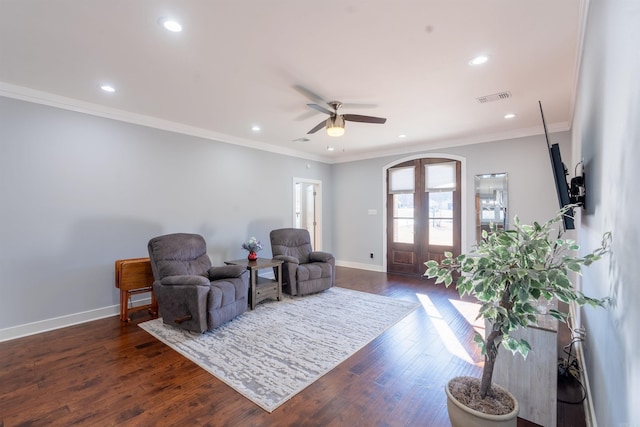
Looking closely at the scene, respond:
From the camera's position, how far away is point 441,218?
5.84m

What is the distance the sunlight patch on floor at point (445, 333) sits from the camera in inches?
110

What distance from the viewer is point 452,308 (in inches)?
162

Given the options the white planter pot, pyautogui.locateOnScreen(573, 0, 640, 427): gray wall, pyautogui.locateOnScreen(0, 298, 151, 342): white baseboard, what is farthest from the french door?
pyautogui.locateOnScreen(0, 298, 151, 342): white baseboard

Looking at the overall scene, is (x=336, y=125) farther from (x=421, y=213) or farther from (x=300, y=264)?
(x=421, y=213)

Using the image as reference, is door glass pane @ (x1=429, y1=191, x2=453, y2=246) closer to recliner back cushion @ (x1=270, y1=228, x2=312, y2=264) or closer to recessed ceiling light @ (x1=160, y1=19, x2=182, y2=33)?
recliner back cushion @ (x1=270, y1=228, x2=312, y2=264)

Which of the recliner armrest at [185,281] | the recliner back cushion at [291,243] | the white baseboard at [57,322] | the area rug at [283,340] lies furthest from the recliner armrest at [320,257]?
the white baseboard at [57,322]

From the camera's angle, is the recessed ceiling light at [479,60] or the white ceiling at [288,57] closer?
the white ceiling at [288,57]

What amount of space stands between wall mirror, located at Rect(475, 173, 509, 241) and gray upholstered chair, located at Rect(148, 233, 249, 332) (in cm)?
426

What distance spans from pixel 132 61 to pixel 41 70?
997mm

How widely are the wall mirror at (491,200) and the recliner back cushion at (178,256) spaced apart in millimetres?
4698

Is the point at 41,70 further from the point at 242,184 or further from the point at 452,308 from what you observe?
the point at 452,308


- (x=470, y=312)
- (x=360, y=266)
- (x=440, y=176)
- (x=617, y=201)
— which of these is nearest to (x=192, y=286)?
(x=617, y=201)

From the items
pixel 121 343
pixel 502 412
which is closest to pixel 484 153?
pixel 502 412

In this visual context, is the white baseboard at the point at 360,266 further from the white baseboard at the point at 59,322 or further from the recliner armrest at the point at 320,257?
the white baseboard at the point at 59,322
